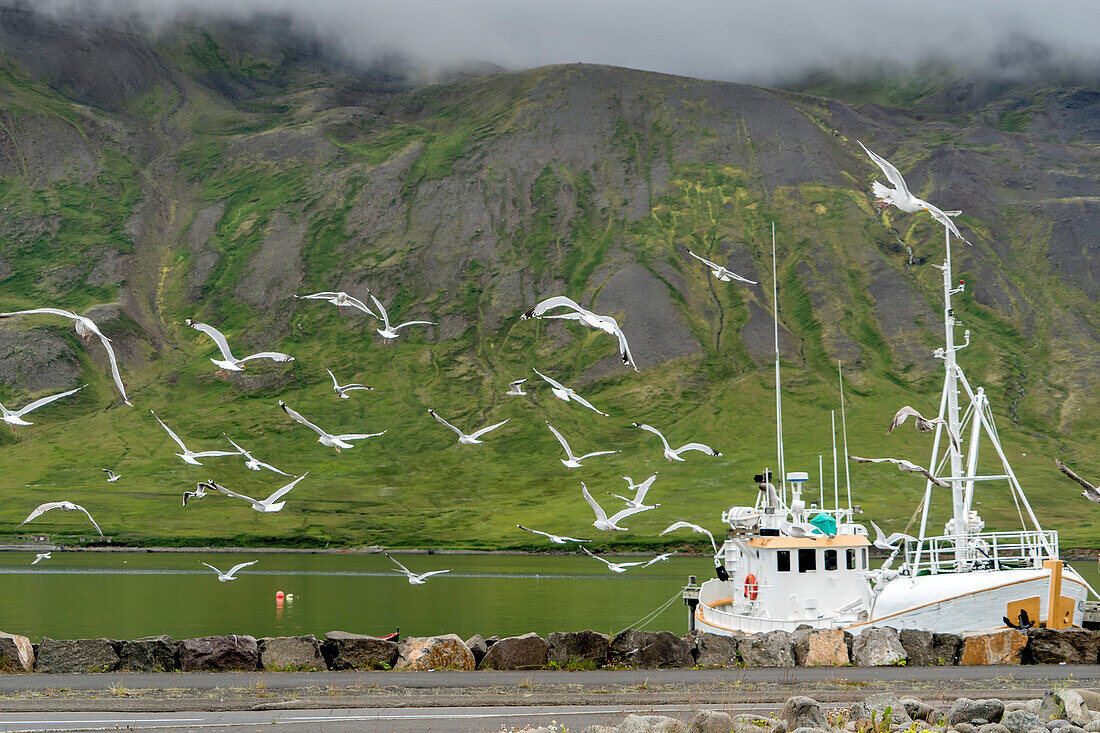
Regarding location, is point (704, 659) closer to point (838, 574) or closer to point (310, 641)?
point (310, 641)

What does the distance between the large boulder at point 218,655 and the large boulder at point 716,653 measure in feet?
32.8

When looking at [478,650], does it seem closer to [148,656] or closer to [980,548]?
[148,656]

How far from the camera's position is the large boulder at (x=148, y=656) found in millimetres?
24109

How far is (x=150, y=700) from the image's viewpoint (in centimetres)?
1997

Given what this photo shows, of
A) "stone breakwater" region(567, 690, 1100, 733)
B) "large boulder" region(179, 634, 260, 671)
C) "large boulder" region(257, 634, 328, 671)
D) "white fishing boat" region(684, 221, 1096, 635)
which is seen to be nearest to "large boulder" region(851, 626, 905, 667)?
"stone breakwater" region(567, 690, 1100, 733)

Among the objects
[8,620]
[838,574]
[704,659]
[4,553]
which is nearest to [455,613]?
[8,620]

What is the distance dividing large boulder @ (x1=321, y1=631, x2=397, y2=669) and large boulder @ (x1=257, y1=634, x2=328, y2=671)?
271mm

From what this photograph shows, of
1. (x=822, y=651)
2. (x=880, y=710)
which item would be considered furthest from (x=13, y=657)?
(x=822, y=651)

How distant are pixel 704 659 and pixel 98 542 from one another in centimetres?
16309

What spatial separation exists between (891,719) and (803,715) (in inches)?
50.3

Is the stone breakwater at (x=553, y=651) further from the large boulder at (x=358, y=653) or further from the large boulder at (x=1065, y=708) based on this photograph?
the large boulder at (x=1065, y=708)

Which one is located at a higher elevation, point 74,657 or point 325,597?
point 74,657

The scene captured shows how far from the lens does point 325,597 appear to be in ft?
287

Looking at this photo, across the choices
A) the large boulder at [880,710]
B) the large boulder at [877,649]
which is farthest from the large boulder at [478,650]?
the large boulder at [880,710]
